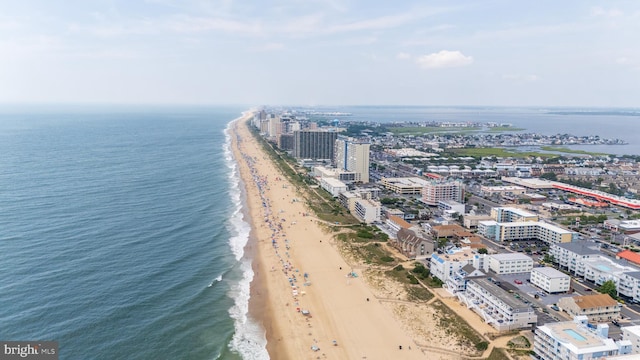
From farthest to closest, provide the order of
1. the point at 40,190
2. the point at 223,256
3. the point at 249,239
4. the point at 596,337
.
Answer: the point at 40,190 < the point at 249,239 < the point at 223,256 < the point at 596,337

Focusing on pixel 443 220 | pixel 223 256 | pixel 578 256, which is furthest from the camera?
pixel 443 220

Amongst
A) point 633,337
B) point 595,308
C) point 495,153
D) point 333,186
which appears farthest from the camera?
point 495,153

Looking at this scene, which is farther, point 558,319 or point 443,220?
point 443,220

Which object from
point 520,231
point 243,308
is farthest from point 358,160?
point 243,308

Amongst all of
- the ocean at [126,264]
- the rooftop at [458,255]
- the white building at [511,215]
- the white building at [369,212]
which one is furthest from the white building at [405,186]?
the rooftop at [458,255]

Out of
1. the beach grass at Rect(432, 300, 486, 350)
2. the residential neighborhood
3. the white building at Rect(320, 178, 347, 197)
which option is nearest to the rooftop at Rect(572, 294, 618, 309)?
the residential neighborhood

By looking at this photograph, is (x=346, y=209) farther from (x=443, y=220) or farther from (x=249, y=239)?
(x=249, y=239)

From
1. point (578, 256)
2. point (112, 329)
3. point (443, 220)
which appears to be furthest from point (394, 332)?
point (443, 220)

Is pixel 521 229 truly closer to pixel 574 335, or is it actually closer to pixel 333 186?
pixel 574 335
